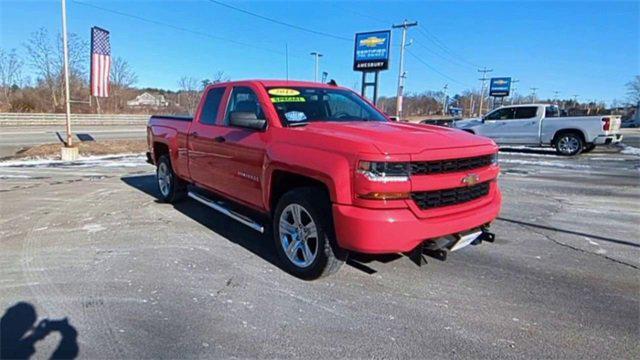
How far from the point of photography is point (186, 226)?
225 inches

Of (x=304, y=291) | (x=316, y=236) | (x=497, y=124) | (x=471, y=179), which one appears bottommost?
(x=304, y=291)

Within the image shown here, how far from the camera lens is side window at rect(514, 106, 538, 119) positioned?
16906mm

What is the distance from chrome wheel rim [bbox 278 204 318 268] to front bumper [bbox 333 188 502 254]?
451 mm

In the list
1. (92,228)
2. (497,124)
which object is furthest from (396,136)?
(497,124)

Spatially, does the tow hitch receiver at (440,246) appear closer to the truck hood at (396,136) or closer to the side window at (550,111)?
the truck hood at (396,136)

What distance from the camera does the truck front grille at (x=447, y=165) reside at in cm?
334

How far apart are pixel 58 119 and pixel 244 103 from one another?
4037cm

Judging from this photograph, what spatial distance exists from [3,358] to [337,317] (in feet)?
7.42

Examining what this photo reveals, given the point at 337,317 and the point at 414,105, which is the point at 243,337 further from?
the point at 414,105

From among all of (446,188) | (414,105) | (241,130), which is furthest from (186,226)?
(414,105)

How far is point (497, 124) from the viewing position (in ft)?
58.2

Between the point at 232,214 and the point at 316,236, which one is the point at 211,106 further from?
the point at 316,236

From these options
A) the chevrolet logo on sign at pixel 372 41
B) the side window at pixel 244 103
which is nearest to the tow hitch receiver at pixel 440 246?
the side window at pixel 244 103

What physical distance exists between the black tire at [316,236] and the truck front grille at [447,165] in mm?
842
